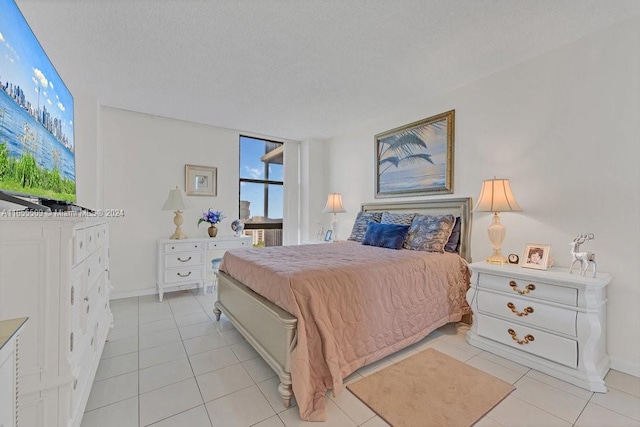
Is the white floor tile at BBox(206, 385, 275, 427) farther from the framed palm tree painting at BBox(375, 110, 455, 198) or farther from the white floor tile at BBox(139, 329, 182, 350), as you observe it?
the framed palm tree painting at BBox(375, 110, 455, 198)

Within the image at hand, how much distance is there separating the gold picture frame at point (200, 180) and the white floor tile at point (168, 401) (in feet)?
9.69

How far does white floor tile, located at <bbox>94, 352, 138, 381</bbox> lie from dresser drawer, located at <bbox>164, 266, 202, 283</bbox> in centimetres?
153

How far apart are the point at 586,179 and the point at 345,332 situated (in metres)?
2.23

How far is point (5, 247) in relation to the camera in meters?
0.99

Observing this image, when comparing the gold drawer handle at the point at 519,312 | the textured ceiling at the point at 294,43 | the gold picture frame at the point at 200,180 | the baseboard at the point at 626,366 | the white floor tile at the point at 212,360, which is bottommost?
the white floor tile at the point at 212,360

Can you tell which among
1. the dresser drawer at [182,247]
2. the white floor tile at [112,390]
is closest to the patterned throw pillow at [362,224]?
the dresser drawer at [182,247]

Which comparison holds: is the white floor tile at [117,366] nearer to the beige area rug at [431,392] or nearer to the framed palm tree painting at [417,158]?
the beige area rug at [431,392]

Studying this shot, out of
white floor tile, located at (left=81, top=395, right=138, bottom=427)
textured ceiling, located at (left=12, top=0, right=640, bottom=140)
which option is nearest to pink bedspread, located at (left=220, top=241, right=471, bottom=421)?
white floor tile, located at (left=81, top=395, right=138, bottom=427)

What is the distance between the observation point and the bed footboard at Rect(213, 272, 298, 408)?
5.34 feet

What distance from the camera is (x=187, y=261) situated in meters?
3.73

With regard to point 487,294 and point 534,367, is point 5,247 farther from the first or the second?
point 534,367

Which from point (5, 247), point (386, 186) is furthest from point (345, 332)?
point (386, 186)

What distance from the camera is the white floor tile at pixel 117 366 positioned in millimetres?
1911

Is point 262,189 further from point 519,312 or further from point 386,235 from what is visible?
point 519,312
